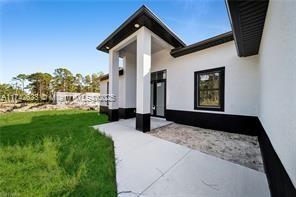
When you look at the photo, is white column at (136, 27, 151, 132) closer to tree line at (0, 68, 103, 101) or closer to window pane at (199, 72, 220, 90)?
window pane at (199, 72, 220, 90)

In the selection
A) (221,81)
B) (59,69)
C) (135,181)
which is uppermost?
(59,69)

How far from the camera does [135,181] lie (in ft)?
7.00

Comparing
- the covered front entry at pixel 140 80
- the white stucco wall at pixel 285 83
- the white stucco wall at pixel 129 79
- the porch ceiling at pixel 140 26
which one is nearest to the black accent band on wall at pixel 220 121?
the covered front entry at pixel 140 80

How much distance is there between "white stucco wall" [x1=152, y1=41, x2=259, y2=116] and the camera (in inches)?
173

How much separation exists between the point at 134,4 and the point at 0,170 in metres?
5.54

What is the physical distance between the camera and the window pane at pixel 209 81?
5.24 m

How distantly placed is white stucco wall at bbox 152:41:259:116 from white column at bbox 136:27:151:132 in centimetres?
195

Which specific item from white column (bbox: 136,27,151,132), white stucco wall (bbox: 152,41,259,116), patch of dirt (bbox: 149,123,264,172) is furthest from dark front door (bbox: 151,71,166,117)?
patch of dirt (bbox: 149,123,264,172)

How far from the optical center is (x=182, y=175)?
7.34ft

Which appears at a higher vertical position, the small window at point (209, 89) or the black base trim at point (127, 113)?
the small window at point (209, 89)

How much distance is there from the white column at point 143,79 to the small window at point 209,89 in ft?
7.11

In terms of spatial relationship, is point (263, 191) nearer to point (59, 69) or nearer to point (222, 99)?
point (222, 99)

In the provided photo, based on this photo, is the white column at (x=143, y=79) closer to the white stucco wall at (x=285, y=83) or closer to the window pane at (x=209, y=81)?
the window pane at (x=209, y=81)

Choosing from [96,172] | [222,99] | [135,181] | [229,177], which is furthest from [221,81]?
[96,172]
